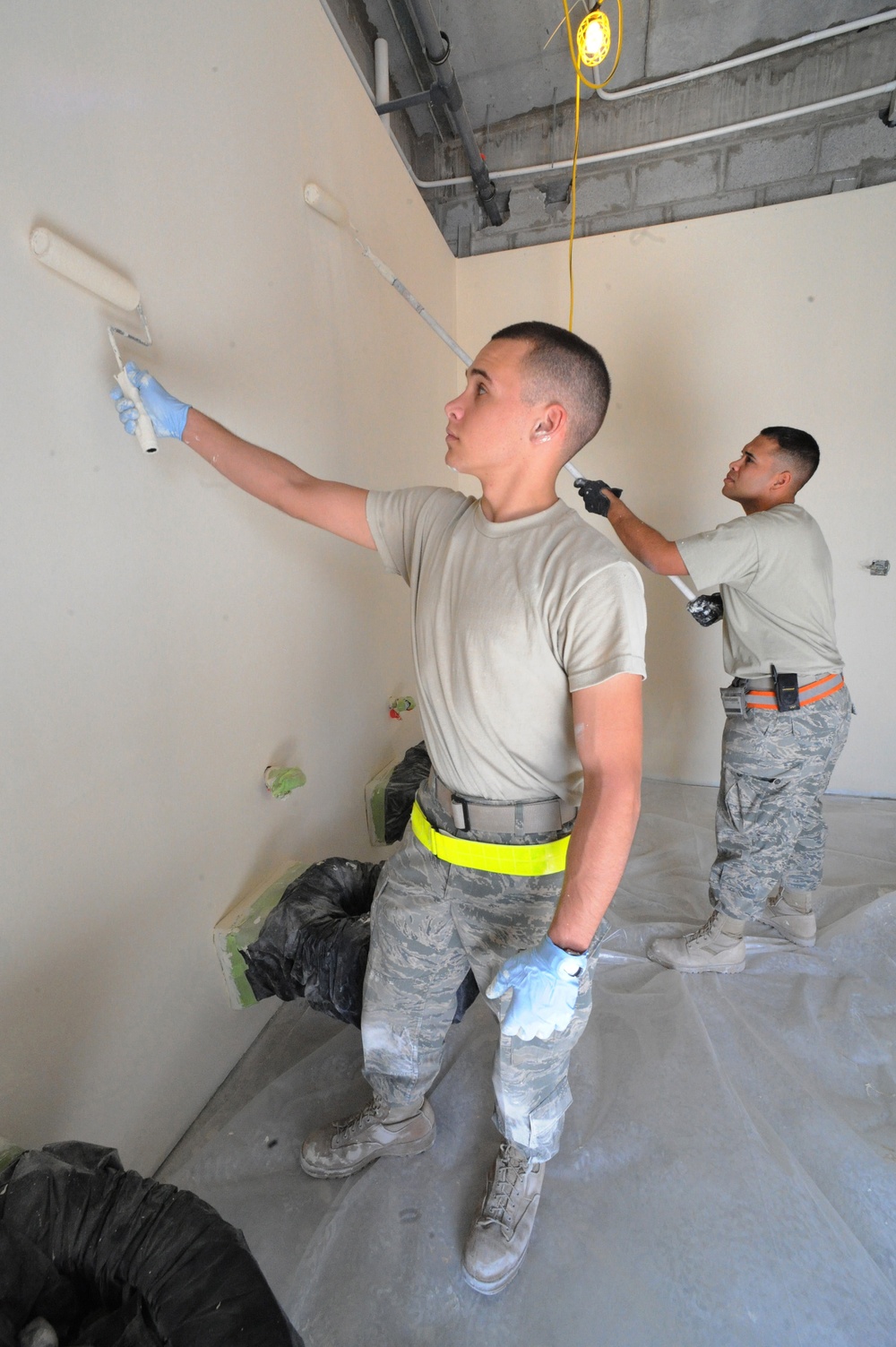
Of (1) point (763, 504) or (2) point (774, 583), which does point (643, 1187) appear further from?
(1) point (763, 504)

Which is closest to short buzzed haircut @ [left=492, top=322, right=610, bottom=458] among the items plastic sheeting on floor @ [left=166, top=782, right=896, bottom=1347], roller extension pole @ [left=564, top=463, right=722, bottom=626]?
roller extension pole @ [left=564, top=463, right=722, bottom=626]

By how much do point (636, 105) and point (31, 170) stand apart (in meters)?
2.78

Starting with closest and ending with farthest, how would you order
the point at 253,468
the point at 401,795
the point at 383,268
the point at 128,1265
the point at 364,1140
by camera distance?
the point at 128,1265 < the point at 253,468 < the point at 364,1140 < the point at 383,268 < the point at 401,795

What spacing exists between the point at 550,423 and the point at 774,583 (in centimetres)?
99

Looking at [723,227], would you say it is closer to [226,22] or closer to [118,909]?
[226,22]

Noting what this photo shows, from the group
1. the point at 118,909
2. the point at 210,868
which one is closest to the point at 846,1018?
the point at 210,868

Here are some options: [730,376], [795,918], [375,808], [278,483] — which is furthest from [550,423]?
[730,376]

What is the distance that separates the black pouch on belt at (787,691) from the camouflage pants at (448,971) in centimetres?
99

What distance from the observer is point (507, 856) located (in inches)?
39.9

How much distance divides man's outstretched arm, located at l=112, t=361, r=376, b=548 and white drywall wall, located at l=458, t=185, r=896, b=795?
2.04 metres

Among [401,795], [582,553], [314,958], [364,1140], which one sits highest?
[582,553]

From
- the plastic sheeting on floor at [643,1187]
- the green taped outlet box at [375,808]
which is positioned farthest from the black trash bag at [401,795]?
the plastic sheeting on floor at [643,1187]

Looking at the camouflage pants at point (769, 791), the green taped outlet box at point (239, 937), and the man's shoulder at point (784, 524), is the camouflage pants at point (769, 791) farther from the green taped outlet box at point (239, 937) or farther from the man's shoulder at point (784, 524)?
the green taped outlet box at point (239, 937)

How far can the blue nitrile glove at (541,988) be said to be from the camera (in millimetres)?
876
